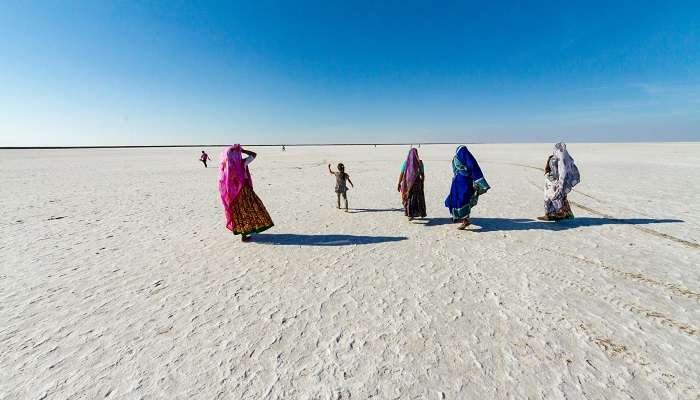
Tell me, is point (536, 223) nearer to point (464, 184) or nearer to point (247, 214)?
point (464, 184)

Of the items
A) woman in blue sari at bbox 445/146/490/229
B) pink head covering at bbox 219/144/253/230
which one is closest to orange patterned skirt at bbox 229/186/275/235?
pink head covering at bbox 219/144/253/230

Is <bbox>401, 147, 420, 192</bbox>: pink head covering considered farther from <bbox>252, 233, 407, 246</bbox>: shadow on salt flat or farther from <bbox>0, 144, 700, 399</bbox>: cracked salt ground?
<bbox>252, 233, 407, 246</bbox>: shadow on salt flat

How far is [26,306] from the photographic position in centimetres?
374

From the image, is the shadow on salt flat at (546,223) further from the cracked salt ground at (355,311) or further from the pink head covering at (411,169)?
the pink head covering at (411,169)

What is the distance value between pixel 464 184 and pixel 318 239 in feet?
11.1

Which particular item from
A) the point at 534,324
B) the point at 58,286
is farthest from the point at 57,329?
the point at 534,324

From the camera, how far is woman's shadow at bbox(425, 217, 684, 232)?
272 inches

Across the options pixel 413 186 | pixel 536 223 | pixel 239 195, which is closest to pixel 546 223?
pixel 536 223

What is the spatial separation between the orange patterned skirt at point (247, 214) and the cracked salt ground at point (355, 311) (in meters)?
0.36

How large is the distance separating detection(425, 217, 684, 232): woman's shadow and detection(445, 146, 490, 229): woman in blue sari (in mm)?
571

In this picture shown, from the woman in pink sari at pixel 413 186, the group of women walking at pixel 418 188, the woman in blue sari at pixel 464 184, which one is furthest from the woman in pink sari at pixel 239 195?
the woman in blue sari at pixel 464 184

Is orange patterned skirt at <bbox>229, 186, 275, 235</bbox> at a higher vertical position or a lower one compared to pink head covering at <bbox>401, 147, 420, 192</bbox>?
lower

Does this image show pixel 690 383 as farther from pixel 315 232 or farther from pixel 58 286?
pixel 58 286

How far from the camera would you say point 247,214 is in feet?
19.9
